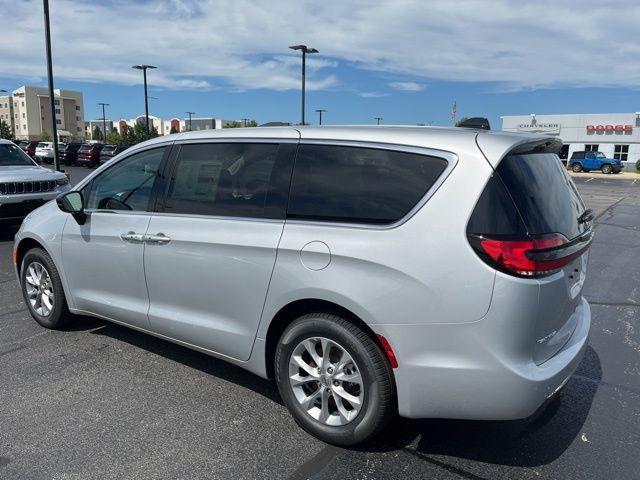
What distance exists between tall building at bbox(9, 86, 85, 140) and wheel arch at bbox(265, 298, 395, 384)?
415ft

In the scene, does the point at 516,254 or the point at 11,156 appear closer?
the point at 516,254

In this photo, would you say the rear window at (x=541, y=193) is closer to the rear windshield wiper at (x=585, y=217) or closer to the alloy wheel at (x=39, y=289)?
the rear windshield wiper at (x=585, y=217)

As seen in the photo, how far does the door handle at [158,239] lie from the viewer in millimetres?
3602

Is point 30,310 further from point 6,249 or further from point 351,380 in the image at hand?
point 6,249

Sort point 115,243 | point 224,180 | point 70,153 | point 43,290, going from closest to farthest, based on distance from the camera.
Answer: point 224,180
point 115,243
point 43,290
point 70,153

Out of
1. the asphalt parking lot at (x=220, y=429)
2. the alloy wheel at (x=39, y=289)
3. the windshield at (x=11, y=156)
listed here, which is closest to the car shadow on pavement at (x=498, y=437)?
the asphalt parking lot at (x=220, y=429)

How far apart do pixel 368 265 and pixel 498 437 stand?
4.52ft

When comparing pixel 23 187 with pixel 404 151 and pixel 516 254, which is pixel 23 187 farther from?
pixel 516 254

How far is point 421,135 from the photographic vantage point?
2.88 metres

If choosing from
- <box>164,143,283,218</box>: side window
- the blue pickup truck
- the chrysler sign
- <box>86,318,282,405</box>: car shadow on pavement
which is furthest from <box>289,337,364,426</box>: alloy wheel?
the chrysler sign

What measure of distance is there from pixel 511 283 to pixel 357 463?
1.28 meters

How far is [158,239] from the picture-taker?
3.64 meters

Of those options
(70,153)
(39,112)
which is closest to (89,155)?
(70,153)

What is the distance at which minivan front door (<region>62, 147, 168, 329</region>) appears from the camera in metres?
3.87
